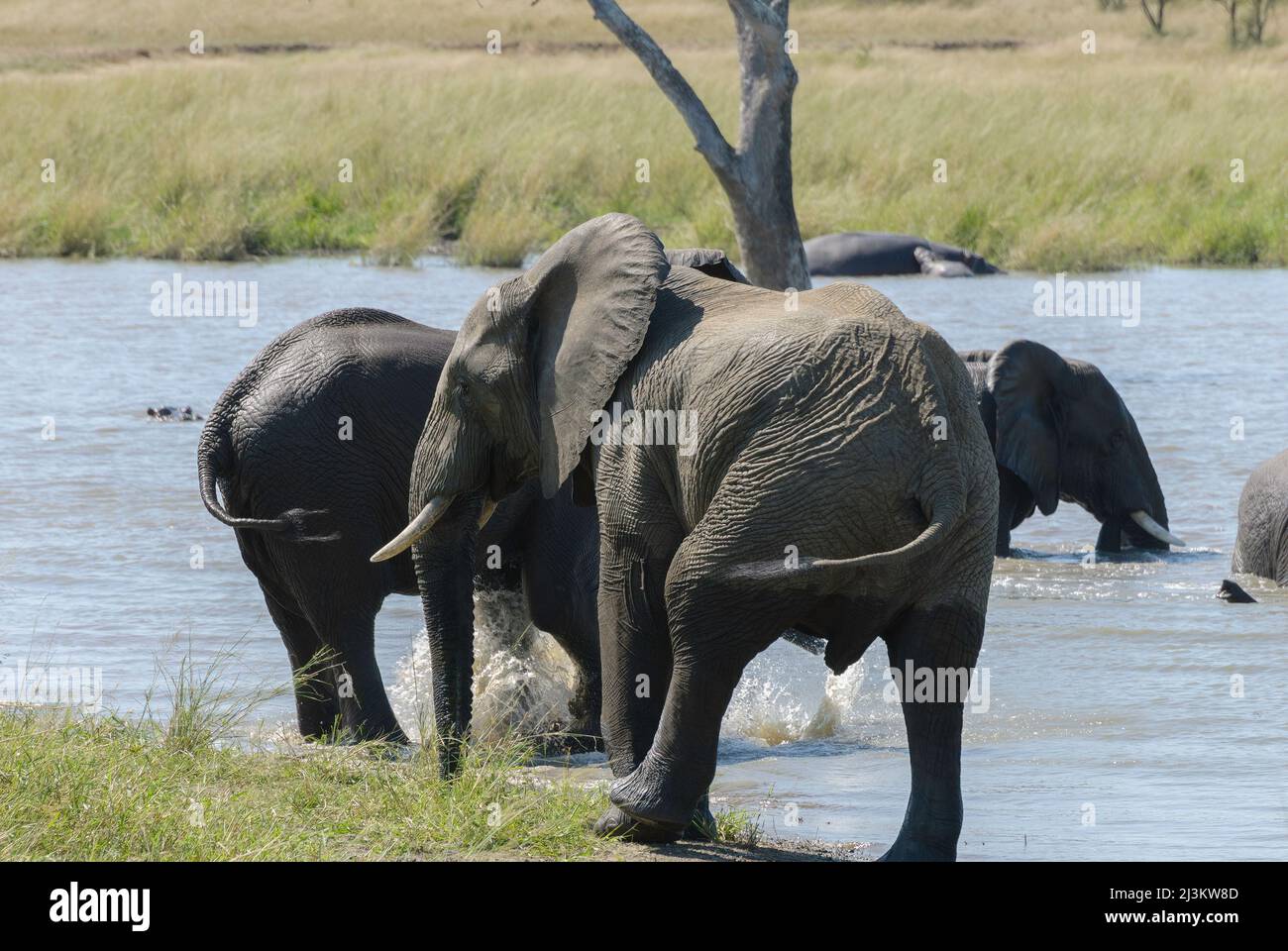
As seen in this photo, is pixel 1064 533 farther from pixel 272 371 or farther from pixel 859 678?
pixel 272 371

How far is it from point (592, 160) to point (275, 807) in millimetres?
20398

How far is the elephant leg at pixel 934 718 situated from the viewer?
15.3ft

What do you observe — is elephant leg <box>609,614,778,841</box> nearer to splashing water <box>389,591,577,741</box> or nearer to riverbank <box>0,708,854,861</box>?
riverbank <box>0,708,854,861</box>

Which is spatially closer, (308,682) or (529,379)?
(529,379)

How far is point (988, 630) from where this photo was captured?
28.7 feet

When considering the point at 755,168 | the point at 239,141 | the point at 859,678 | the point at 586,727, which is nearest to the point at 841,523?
the point at 586,727

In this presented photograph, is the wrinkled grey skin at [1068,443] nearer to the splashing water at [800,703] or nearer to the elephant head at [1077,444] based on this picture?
the elephant head at [1077,444]

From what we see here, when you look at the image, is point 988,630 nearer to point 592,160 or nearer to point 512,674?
point 512,674

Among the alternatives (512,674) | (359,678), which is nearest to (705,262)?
(359,678)

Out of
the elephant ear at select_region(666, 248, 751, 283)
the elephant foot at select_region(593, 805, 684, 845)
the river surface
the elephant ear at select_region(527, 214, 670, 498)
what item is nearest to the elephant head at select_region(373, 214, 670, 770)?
the elephant ear at select_region(527, 214, 670, 498)

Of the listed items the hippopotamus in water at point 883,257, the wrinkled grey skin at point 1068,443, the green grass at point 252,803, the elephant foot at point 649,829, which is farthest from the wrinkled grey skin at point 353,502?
the hippopotamus in water at point 883,257

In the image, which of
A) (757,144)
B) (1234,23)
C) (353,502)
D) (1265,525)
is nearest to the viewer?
(353,502)

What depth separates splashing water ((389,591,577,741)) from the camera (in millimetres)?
6926
